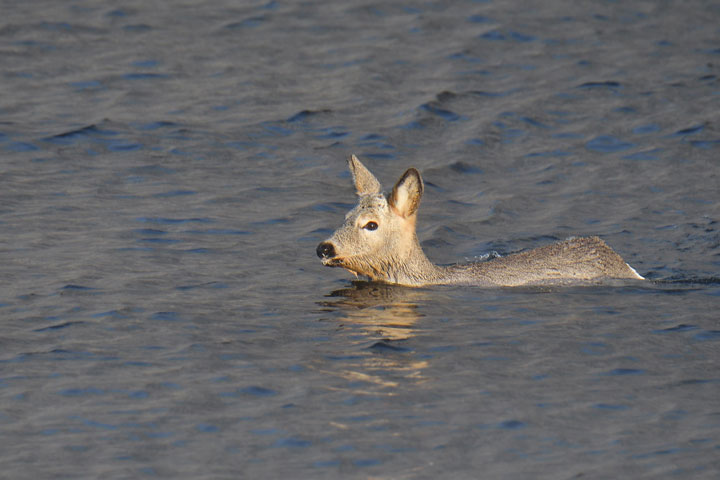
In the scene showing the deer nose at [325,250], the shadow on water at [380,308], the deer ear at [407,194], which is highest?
the deer ear at [407,194]

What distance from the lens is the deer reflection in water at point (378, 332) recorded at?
9.77 meters

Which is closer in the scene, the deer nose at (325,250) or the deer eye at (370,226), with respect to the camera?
the deer nose at (325,250)

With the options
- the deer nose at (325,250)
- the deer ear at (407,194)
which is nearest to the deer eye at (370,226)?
the deer ear at (407,194)

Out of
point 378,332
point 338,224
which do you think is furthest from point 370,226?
point 338,224

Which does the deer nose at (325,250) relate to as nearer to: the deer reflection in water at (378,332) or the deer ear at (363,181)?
the deer reflection in water at (378,332)

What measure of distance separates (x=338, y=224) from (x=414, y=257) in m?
2.32

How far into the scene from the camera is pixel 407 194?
1261cm

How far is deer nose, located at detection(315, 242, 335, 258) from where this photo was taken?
39.5 ft

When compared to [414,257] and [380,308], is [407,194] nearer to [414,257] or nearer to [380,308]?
[414,257]

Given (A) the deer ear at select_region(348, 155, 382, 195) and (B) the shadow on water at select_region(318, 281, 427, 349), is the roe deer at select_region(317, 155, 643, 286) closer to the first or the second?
(A) the deer ear at select_region(348, 155, 382, 195)

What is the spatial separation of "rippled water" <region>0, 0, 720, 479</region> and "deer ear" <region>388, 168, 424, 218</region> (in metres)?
0.84

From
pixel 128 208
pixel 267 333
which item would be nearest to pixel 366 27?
pixel 128 208

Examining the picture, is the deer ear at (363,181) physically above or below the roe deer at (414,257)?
above

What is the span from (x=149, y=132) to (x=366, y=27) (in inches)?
245
